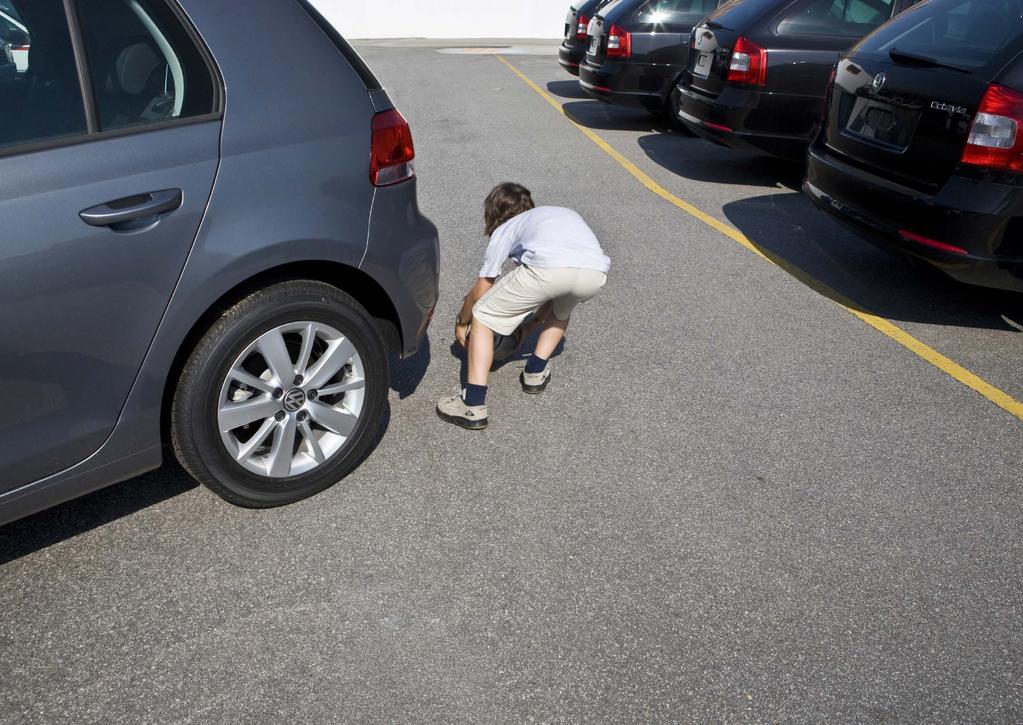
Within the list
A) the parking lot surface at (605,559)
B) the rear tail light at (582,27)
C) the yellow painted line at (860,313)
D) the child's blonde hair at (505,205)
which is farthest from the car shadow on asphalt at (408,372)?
the rear tail light at (582,27)

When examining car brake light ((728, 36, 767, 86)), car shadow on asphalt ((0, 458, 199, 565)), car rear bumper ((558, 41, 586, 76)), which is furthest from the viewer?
car rear bumper ((558, 41, 586, 76))

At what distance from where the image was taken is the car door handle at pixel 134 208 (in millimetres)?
2355

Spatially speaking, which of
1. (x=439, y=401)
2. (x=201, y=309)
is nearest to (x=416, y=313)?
(x=439, y=401)

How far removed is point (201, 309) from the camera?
263cm

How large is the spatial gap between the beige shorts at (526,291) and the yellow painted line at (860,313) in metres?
1.93

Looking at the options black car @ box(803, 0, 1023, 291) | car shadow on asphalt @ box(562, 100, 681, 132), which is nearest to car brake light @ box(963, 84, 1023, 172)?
black car @ box(803, 0, 1023, 291)

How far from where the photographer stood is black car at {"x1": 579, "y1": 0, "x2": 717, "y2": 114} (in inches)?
385

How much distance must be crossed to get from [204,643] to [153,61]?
1652 millimetres

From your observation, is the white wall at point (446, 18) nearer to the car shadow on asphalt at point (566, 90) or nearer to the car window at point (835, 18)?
the car shadow on asphalt at point (566, 90)

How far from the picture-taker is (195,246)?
101 inches

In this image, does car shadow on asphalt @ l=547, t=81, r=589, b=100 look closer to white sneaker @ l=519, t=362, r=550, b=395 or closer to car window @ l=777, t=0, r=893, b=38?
car window @ l=777, t=0, r=893, b=38

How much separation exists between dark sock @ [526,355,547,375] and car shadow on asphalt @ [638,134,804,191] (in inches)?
175

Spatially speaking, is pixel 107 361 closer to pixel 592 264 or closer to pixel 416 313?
pixel 416 313

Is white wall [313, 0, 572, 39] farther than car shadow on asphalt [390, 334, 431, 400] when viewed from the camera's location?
Yes
